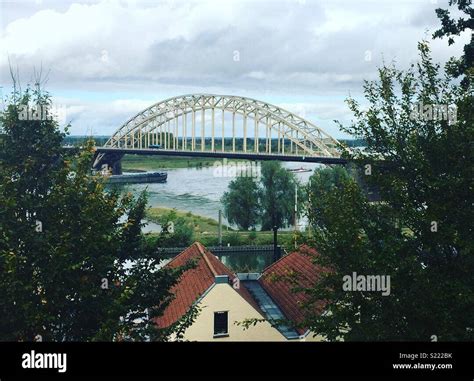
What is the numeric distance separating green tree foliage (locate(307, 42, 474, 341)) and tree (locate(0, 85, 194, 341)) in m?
3.37

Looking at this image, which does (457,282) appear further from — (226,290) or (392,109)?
(226,290)

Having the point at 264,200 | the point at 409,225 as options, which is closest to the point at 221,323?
the point at 409,225

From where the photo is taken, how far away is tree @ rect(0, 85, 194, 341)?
8258mm

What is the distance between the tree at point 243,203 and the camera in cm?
5231

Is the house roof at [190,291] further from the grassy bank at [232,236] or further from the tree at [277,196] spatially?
the tree at [277,196]

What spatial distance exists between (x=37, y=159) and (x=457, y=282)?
7.69 meters

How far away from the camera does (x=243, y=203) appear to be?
52.7 m

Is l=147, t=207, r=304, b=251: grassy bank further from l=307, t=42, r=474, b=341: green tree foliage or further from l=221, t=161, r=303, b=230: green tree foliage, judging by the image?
l=307, t=42, r=474, b=341: green tree foliage

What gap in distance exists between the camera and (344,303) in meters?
9.31

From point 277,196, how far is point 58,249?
44.9m

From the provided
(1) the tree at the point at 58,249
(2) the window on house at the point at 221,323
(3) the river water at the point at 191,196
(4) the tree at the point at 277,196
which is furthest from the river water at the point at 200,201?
(1) the tree at the point at 58,249

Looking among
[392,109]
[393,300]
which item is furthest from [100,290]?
[392,109]

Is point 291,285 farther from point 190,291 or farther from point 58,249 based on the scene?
point 58,249

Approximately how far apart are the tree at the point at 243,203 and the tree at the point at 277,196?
3.06ft
